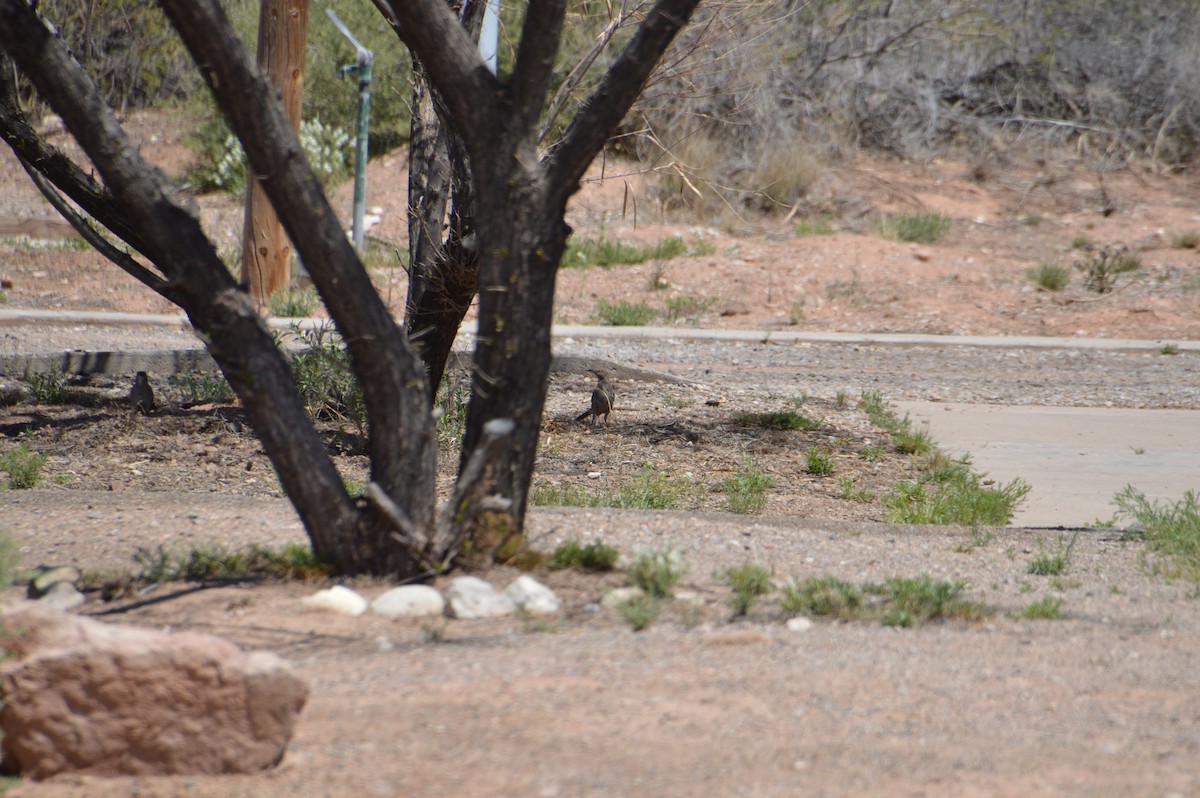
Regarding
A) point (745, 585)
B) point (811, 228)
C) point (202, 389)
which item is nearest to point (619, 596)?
point (745, 585)

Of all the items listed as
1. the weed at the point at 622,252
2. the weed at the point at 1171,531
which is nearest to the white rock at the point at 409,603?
the weed at the point at 1171,531

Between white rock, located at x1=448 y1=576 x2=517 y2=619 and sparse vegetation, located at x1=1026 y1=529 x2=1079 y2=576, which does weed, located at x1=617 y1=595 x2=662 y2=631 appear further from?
sparse vegetation, located at x1=1026 y1=529 x2=1079 y2=576

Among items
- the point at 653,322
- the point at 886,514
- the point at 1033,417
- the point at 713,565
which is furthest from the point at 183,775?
the point at 653,322

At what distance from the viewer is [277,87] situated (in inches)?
402

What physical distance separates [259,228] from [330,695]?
8.36 metres

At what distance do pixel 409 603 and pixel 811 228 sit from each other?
527 inches

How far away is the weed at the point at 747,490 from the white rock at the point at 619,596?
1.75 metres

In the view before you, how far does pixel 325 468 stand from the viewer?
12.1 ft

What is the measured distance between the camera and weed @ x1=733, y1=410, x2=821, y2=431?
721 cm

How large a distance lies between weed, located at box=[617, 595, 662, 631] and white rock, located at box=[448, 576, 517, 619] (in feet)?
1.11

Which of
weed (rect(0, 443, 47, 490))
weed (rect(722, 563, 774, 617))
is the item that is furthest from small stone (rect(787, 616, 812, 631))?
weed (rect(0, 443, 47, 490))

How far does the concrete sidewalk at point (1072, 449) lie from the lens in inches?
233

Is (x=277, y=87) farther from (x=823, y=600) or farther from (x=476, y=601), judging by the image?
(x=823, y=600)

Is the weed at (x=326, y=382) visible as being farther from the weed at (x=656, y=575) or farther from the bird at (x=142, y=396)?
the weed at (x=656, y=575)
